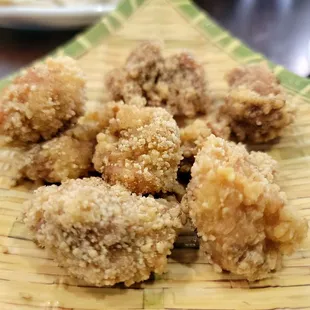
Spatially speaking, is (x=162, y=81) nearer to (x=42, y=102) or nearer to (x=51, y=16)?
(x=42, y=102)

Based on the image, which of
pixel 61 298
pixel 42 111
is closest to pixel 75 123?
pixel 42 111

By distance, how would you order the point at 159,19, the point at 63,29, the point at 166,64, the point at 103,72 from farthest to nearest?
the point at 63,29, the point at 159,19, the point at 103,72, the point at 166,64

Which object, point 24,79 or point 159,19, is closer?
point 24,79

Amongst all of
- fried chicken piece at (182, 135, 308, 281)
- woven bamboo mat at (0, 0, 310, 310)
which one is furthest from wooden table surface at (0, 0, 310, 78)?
fried chicken piece at (182, 135, 308, 281)

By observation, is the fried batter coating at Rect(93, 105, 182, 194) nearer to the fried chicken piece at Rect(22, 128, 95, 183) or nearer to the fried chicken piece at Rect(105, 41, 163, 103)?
the fried chicken piece at Rect(22, 128, 95, 183)

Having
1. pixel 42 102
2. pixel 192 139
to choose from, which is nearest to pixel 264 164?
pixel 192 139

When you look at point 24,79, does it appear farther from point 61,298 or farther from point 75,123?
point 61,298

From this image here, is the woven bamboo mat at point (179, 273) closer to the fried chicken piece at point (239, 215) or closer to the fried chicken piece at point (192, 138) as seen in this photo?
the fried chicken piece at point (239, 215)
